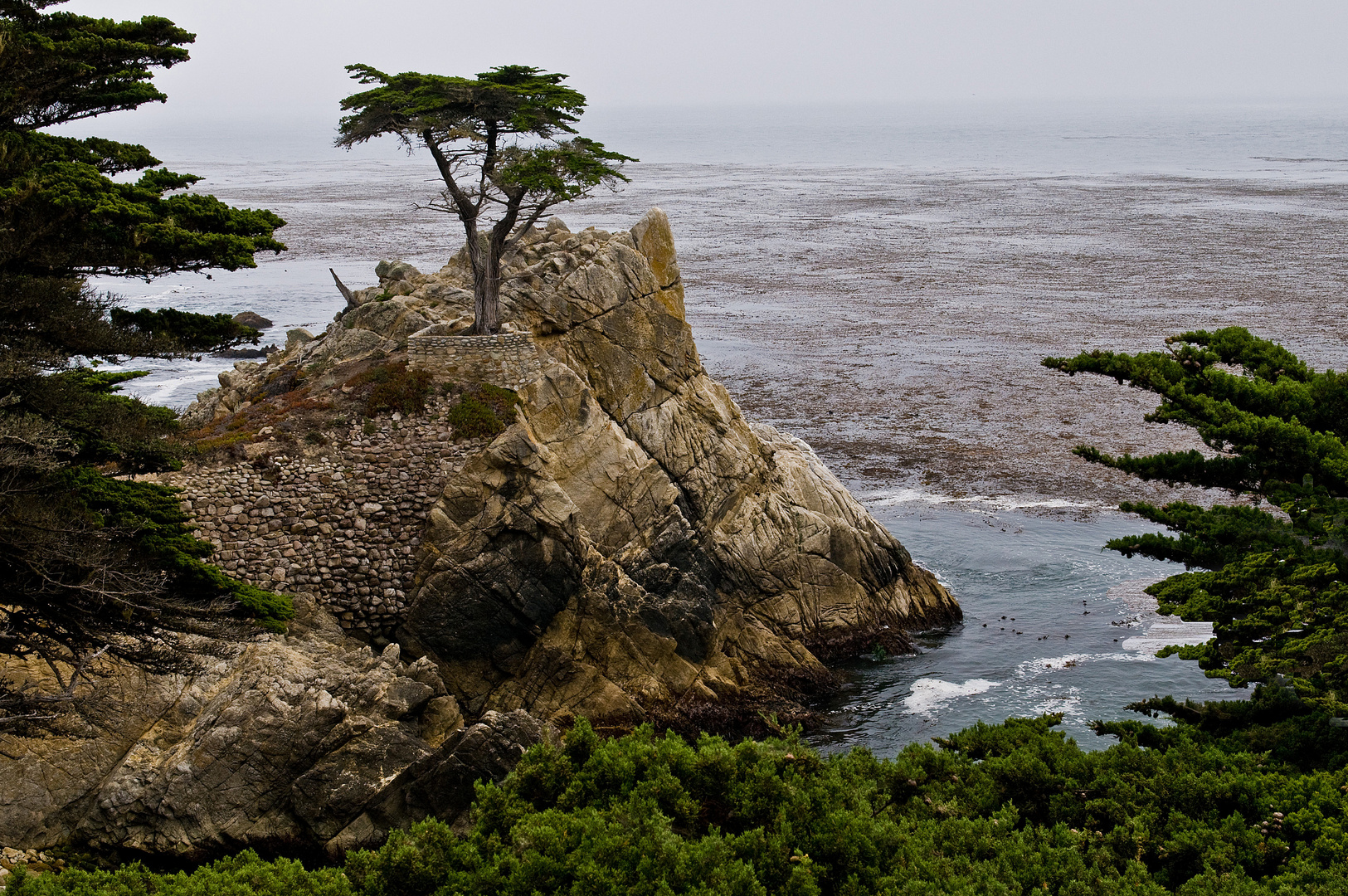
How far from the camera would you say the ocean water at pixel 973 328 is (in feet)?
99.8

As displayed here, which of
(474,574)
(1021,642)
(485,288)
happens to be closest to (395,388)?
(485,288)

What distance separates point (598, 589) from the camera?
25.8m

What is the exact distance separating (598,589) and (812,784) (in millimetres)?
11860

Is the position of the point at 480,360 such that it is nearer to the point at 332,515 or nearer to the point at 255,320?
the point at 332,515

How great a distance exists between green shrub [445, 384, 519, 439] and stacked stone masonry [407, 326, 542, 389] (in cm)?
41

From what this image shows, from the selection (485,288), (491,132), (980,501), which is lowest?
(980,501)

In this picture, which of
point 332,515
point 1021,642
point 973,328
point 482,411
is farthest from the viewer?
point 973,328

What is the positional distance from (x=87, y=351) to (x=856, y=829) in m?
13.4

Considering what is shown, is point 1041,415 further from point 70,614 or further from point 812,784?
point 70,614

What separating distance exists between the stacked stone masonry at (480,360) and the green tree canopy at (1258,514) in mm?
14892

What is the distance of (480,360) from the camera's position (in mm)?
29453

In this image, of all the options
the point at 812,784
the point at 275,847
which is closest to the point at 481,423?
the point at 275,847

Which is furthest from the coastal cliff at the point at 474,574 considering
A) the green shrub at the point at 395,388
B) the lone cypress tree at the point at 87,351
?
the lone cypress tree at the point at 87,351

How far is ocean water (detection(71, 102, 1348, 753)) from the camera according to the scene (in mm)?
30422
